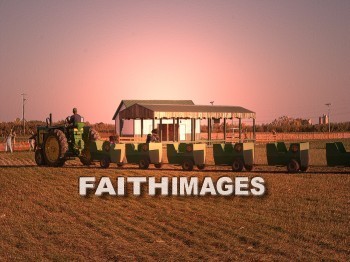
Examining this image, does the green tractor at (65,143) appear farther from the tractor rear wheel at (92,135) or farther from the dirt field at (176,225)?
the dirt field at (176,225)

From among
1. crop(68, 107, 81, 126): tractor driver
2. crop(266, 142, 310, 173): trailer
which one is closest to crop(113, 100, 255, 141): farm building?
crop(68, 107, 81, 126): tractor driver

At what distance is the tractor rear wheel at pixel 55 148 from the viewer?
21.8 meters

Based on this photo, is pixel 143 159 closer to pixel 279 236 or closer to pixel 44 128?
pixel 44 128

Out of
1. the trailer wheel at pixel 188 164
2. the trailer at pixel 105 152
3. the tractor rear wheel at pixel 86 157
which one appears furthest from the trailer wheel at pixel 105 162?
the trailer wheel at pixel 188 164

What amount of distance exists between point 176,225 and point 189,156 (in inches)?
446

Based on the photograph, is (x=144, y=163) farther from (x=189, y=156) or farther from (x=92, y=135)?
(x=92, y=135)

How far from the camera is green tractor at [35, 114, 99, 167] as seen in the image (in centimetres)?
2190

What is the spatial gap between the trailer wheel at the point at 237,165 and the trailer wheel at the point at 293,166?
1643 millimetres

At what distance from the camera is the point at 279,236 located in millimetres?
9547

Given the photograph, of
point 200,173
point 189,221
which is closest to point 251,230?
point 189,221

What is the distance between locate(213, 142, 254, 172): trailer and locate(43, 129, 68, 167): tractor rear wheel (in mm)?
5659

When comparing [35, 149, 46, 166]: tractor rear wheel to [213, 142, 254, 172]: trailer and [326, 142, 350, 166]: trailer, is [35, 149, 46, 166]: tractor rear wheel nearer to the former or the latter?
[213, 142, 254, 172]: trailer


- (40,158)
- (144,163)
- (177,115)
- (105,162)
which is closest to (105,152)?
(105,162)

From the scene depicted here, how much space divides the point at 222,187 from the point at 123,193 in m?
2.87
